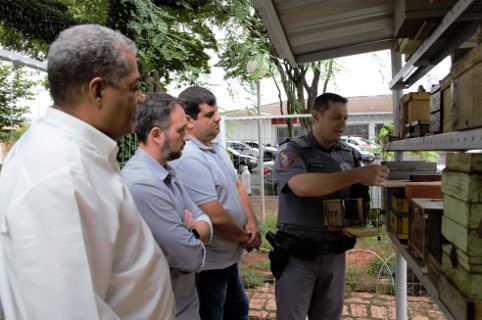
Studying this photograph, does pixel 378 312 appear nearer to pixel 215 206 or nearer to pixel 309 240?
pixel 309 240

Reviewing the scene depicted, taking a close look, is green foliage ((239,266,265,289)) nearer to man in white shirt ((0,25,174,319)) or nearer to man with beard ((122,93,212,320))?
man with beard ((122,93,212,320))

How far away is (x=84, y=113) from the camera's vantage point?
3.39 ft

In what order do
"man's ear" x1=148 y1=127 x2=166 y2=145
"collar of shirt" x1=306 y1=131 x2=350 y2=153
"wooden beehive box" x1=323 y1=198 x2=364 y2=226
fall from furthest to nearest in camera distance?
"collar of shirt" x1=306 y1=131 x2=350 y2=153
"wooden beehive box" x1=323 y1=198 x2=364 y2=226
"man's ear" x1=148 y1=127 x2=166 y2=145

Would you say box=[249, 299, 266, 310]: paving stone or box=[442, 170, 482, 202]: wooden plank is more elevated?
box=[442, 170, 482, 202]: wooden plank

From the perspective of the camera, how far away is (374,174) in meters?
2.13

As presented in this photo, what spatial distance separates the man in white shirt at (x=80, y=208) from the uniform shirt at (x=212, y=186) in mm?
1118

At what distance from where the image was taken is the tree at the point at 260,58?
575cm

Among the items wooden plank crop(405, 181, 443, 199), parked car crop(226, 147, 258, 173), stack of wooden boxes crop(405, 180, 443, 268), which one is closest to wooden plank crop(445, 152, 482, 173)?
stack of wooden boxes crop(405, 180, 443, 268)

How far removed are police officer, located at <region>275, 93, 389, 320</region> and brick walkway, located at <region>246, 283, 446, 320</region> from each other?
1366mm

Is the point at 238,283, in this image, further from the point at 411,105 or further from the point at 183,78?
the point at 183,78

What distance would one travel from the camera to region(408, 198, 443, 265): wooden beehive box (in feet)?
4.85

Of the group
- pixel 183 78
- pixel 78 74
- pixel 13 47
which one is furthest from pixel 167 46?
pixel 78 74

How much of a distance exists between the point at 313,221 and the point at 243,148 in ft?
8.93

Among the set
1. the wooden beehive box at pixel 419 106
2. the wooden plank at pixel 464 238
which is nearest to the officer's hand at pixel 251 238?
the wooden beehive box at pixel 419 106
